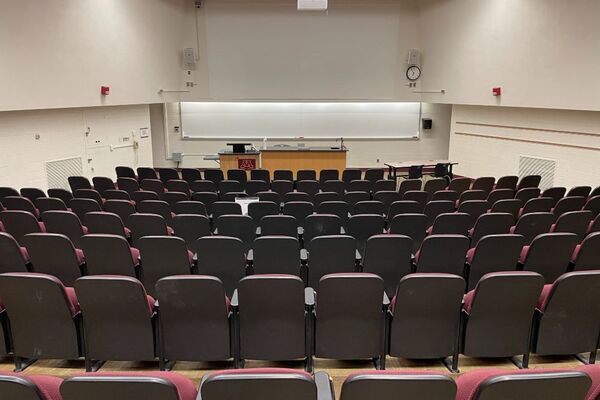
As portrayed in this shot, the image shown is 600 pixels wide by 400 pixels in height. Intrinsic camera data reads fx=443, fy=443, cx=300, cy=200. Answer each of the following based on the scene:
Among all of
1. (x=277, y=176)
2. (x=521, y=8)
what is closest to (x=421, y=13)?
(x=521, y=8)

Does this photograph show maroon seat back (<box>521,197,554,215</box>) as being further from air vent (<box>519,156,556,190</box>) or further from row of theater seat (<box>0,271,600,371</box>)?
air vent (<box>519,156,556,190</box>)

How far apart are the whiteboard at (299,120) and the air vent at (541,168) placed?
442 cm

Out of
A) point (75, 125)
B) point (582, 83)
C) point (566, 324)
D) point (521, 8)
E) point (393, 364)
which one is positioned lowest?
point (393, 364)

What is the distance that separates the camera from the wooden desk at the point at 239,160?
1184 centimetres

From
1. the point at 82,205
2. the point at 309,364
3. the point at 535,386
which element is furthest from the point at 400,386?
the point at 82,205

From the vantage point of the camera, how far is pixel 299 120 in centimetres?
1502

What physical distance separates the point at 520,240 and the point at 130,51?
36.7 feet

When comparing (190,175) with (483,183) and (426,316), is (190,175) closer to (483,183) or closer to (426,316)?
(483,183)

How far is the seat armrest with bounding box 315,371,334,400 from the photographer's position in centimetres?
196

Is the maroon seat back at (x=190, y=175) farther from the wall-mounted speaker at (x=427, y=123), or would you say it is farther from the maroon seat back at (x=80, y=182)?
the wall-mounted speaker at (x=427, y=123)

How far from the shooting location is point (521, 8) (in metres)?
10.3

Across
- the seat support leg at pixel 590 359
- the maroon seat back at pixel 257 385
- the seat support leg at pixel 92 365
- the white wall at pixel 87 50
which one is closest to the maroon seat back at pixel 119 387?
the maroon seat back at pixel 257 385

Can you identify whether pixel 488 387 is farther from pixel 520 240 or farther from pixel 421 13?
pixel 421 13

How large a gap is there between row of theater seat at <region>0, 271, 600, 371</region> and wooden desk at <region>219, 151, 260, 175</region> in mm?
8811
